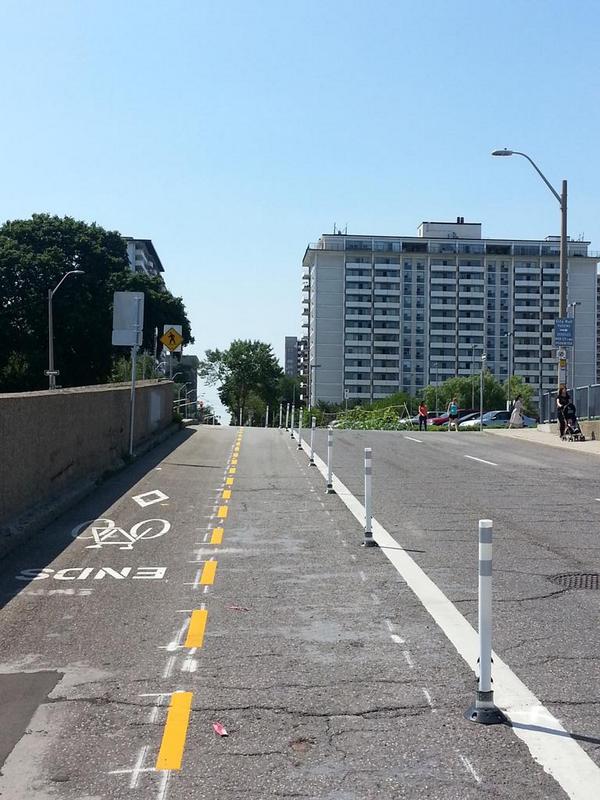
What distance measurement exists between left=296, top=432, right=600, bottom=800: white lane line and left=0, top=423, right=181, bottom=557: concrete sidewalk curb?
4586 mm

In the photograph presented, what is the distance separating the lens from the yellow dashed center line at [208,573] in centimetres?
859

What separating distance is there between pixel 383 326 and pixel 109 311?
377ft

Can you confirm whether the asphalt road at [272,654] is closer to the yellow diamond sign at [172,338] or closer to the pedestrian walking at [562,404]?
the pedestrian walking at [562,404]

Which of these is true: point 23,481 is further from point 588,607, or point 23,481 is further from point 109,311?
point 109,311

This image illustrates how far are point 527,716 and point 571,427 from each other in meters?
26.4

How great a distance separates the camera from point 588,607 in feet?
25.1

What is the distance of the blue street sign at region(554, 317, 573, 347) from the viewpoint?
29.6 m

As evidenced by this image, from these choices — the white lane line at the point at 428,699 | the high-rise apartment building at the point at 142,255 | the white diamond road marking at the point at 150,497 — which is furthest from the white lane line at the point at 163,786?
the high-rise apartment building at the point at 142,255

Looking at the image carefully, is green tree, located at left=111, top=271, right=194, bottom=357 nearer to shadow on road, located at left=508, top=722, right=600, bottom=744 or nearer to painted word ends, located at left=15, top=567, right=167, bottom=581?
painted word ends, located at left=15, top=567, right=167, bottom=581

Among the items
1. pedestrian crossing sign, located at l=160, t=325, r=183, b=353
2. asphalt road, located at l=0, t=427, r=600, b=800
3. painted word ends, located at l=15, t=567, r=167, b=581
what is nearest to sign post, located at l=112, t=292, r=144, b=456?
pedestrian crossing sign, located at l=160, t=325, r=183, b=353

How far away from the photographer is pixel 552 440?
30.9 meters

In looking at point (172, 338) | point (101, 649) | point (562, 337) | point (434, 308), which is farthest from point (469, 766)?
point (434, 308)

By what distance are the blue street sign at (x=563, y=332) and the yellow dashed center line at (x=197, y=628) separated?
2419 cm

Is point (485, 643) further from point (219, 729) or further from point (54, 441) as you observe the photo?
point (54, 441)
